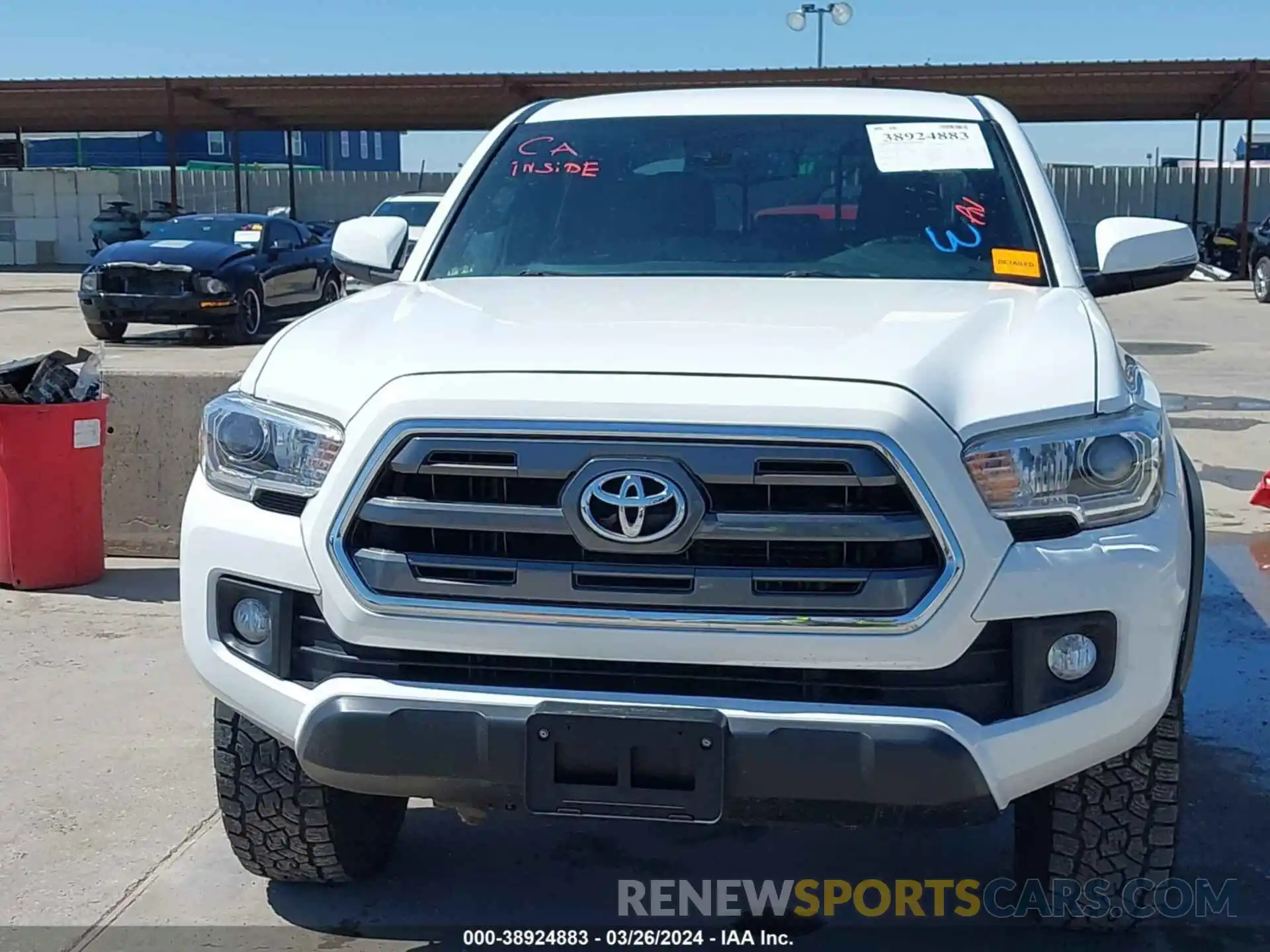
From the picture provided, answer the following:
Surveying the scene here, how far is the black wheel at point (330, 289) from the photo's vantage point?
1862 centimetres

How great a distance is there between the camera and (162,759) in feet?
14.1

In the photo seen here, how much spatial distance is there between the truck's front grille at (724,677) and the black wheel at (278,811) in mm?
454

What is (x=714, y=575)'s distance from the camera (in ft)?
8.28

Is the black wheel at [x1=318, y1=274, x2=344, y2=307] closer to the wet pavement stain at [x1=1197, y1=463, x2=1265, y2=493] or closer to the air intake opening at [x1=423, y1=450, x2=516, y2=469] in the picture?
the wet pavement stain at [x1=1197, y1=463, x2=1265, y2=493]

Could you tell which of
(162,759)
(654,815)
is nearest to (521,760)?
(654,815)

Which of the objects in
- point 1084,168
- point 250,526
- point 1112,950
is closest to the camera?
point 250,526

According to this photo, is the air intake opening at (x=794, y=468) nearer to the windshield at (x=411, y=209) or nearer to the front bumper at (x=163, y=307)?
the front bumper at (x=163, y=307)

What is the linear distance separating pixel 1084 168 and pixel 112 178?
967 inches

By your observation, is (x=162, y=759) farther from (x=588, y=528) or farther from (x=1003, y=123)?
(x=1003, y=123)

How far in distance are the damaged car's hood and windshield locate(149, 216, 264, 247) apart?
5.3 inches

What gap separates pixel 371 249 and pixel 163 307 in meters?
12.3

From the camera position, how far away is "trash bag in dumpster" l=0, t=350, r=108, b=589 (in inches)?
230

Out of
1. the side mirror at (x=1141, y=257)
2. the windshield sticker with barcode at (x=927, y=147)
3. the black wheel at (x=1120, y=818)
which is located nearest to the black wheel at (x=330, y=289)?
the windshield sticker with barcode at (x=927, y=147)

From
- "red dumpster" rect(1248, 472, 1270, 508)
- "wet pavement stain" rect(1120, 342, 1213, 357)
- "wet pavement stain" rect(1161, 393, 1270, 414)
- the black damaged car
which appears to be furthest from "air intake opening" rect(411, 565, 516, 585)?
the black damaged car
